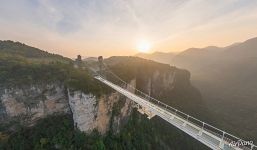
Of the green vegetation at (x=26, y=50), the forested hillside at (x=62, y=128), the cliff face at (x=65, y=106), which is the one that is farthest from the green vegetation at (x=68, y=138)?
the green vegetation at (x=26, y=50)

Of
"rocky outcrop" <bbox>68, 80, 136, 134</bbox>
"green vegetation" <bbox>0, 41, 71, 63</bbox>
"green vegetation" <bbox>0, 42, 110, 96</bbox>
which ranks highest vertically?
"green vegetation" <bbox>0, 41, 71, 63</bbox>

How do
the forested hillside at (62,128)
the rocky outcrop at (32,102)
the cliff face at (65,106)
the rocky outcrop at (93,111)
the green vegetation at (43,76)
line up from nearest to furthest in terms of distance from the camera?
the forested hillside at (62,128), the rocky outcrop at (32,102), the cliff face at (65,106), the rocky outcrop at (93,111), the green vegetation at (43,76)

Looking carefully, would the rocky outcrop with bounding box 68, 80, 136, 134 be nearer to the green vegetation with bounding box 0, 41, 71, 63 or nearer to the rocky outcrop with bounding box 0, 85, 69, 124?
the rocky outcrop with bounding box 0, 85, 69, 124

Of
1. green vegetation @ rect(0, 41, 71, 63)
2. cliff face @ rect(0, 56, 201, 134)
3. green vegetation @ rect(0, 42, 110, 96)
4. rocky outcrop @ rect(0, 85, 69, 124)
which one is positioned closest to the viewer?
rocky outcrop @ rect(0, 85, 69, 124)

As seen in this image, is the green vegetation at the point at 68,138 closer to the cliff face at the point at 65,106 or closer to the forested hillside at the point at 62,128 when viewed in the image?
the forested hillside at the point at 62,128

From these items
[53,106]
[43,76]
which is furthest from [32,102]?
[43,76]

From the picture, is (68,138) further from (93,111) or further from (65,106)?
(65,106)

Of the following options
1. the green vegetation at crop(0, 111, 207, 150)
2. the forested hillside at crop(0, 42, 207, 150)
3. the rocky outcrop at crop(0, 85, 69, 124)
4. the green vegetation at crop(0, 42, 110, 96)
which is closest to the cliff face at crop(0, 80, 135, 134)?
the rocky outcrop at crop(0, 85, 69, 124)

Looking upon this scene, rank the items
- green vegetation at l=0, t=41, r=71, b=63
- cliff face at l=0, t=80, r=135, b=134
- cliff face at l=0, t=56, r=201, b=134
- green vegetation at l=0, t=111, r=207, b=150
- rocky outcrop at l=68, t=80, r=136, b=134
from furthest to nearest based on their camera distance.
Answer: green vegetation at l=0, t=41, r=71, b=63 → rocky outcrop at l=68, t=80, r=136, b=134 → cliff face at l=0, t=56, r=201, b=134 → cliff face at l=0, t=80, r=135, b=134 → green vegetation at l=0, t=111, r=207, b=150

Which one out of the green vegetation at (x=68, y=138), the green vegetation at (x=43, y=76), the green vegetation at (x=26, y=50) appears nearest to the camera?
the green vegetation at (x=68, y=138)

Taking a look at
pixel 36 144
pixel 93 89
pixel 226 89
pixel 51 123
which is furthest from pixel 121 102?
pixel 226 89

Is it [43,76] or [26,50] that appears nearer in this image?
[43,76]

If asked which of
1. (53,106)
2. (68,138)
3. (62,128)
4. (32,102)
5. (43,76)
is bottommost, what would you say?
(68,138)
